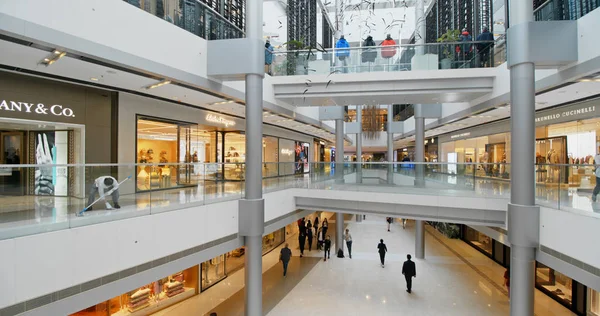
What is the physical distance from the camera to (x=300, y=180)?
34.7 feet

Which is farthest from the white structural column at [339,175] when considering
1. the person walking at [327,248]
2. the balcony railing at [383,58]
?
the balcony railing at [383,58]

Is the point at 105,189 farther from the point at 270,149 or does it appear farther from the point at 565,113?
the point at 270,149

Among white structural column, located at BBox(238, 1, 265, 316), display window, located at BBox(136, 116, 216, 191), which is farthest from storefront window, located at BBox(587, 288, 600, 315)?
display window, located at BBox(136, 116, 216, 191)

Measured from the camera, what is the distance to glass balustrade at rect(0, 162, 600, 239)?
3.96m

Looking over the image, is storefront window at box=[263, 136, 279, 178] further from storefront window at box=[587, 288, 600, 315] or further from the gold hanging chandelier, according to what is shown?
the gold hanging chandelier

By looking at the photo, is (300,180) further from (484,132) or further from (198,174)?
(484,132)

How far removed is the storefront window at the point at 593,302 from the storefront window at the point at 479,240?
6.20 m

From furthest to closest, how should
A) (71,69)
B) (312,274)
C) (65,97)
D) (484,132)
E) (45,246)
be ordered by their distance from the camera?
(484,132) → (312,274) → (65,97) → (71,69) → (45,246)

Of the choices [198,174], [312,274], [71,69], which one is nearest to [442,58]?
[198,174]

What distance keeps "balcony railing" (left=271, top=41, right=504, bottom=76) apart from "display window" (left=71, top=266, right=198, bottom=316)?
784 centimetres

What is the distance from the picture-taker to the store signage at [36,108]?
6297 mm

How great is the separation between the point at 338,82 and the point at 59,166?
7968mm

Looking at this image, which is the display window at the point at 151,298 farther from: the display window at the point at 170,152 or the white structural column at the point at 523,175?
the white structural column at the point at 523,175

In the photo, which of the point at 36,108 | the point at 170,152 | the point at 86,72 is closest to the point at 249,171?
the point at 86,72
